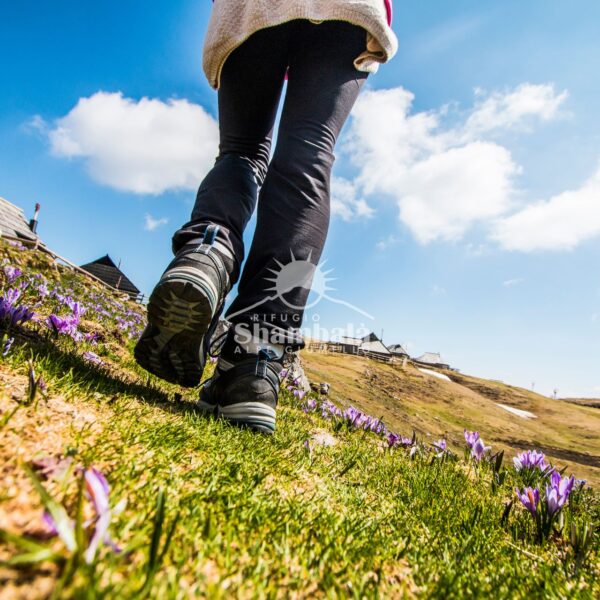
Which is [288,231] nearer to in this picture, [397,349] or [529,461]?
[529,461]

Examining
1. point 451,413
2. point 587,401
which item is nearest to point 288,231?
point 451,413

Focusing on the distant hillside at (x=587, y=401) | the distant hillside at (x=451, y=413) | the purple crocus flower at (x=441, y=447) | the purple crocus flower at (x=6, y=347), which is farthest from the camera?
the distant hillside at (x=587, y=401)

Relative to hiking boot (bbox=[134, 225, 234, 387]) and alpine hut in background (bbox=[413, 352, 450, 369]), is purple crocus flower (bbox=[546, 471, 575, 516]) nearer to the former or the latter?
hiking boot (bbox=[134, 225, 234, 387])

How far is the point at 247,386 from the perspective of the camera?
6.15ft

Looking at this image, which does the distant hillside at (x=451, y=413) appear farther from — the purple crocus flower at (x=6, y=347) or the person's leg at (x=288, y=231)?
the purple crocus flower at (x=6, y=347)

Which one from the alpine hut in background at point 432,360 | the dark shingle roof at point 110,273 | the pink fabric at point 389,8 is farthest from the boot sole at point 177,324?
the alpine hut in background at point 432,360

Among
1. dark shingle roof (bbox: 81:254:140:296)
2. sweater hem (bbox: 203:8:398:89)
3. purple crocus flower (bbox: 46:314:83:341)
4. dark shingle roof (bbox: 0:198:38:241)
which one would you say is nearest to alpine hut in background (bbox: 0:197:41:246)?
dark shingle roof (bbox: 0:198:38:241)

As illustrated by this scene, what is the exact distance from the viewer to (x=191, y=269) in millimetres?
1712

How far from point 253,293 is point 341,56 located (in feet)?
4.60

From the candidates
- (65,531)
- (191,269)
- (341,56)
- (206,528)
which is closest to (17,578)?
(65,531)

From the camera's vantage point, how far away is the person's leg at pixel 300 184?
200cm

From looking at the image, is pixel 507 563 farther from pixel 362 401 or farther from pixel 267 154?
pixel 362 401

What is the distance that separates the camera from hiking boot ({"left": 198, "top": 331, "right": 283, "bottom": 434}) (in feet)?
6.11

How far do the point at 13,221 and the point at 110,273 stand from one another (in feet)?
46.0
